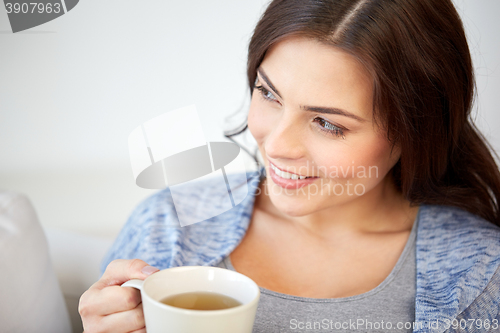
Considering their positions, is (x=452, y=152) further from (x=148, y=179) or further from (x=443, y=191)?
(x=148, y=179)

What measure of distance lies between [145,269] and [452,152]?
888 mm

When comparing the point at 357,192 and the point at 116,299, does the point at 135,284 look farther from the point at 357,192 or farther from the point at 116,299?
the point at 357,192

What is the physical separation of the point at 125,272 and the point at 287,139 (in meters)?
0.42

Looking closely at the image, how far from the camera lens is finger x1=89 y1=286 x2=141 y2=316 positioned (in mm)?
599

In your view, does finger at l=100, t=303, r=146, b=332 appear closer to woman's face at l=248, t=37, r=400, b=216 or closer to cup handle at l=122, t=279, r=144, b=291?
cup handle at l=122, t=279, r=144, b=291

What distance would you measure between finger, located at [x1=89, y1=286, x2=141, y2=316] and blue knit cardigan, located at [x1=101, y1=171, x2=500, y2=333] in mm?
327

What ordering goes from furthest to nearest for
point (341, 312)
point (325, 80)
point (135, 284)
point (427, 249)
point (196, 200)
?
point (196, 200) < point (427, 249) < point (341, 312) < point (325, 80) < point (135, 284)

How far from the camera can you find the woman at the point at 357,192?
840 millimetres

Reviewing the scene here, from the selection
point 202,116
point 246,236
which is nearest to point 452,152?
point 246,236

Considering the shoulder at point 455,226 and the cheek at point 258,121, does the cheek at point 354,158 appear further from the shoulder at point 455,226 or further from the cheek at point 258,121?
the shoulder at point 455,226

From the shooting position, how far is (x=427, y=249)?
105 centimetres

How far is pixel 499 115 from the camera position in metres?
1.33

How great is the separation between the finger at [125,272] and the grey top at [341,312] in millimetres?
359

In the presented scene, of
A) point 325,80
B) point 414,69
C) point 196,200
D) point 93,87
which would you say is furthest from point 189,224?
point 414,69
